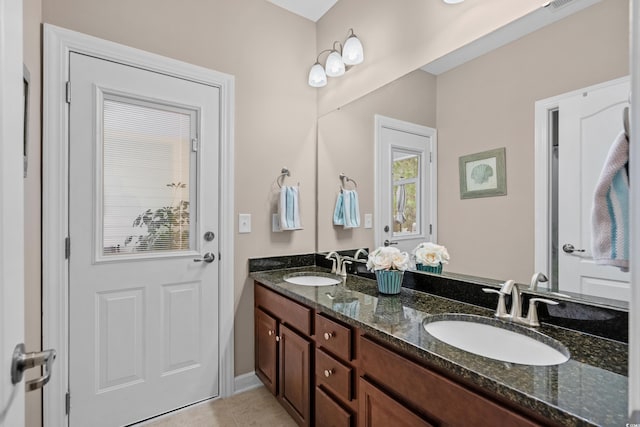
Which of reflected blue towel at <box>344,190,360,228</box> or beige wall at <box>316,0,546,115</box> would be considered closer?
beige wall at <box>316,0,546,115</box>

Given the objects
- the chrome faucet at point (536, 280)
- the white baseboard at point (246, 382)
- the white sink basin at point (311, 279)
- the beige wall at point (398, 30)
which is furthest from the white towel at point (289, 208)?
the chrome faucet at point (536, 280)

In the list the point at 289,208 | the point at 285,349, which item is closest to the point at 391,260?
the point at 285,349

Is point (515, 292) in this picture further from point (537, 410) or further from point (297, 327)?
point (297, 327)

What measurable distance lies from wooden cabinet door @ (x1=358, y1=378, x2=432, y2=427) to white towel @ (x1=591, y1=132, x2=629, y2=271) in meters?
0.68

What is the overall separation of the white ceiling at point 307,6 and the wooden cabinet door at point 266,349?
2169 millimetres

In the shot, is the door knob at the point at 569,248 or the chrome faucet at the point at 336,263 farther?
the chrome faucet at the point at 336,263

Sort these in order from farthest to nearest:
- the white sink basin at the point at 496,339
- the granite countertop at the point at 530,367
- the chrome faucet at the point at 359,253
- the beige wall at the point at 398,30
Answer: the chrome faucet at the point at 359,253
the beige wall at the point at 398,30
the white sink basin at the point at 496,339
the granite countertop at the point at 530,367

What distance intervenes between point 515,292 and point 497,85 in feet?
2.78

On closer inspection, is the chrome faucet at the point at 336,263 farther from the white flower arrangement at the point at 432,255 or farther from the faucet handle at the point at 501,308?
the faucet handle at the point at 501,308

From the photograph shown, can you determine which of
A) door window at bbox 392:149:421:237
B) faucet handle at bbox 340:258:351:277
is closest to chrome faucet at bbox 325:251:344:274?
faucet handle at bbox 340:258:351:277

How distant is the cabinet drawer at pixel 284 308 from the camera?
1592mm

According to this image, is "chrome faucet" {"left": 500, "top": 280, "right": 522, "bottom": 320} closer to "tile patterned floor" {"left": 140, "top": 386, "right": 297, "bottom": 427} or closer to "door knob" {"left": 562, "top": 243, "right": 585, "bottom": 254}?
"door knob" {"left": 562, "top": 243, "right": 585, "bottom": 254}

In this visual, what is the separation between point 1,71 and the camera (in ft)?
1.80

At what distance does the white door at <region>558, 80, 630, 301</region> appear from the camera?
1.02 meters
